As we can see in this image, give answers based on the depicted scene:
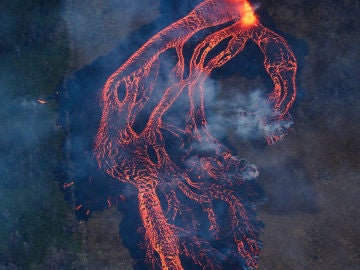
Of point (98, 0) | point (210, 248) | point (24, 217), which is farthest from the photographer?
point (98, 0)

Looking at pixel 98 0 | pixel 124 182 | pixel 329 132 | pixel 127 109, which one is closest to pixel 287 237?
pixel 329 132

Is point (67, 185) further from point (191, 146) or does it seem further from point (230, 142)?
point (230, 142)

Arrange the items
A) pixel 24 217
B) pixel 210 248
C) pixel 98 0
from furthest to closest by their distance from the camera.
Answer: pixel 98 0, pixel 24 217, pixel 210 248

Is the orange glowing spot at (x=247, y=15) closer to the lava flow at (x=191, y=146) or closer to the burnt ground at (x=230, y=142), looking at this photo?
the lava flow at (x=191, y=146)

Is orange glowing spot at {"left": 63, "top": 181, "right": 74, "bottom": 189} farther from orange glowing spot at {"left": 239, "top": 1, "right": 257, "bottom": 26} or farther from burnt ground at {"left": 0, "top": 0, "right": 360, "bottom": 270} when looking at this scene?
orange glowing spot at {"left": 239, "top": 1, "right": 257, "bottom": 26}

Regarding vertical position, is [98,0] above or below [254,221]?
above

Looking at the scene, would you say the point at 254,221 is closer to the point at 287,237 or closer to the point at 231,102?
the point at 287,237

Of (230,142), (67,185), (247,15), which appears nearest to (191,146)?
(230,142)
